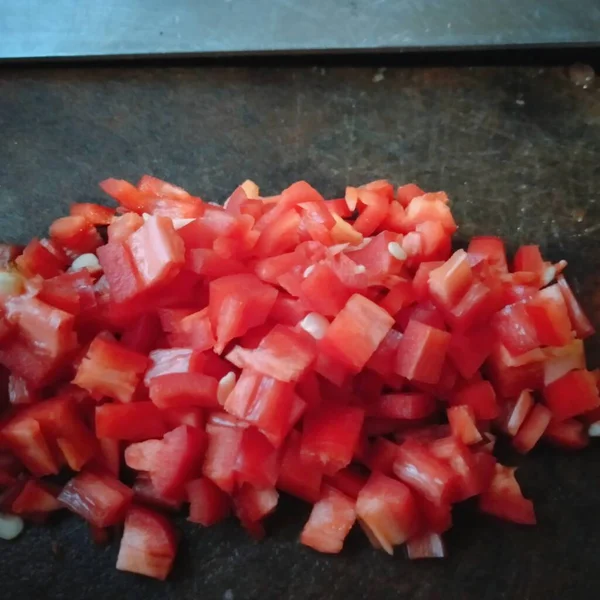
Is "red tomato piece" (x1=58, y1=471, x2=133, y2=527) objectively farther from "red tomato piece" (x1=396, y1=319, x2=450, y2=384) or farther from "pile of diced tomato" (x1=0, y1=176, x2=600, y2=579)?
"red tomato piece" (x1=396, y1=319, x2=450, y2=384)

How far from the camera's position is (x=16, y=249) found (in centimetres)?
164

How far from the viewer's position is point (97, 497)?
4.59 ft

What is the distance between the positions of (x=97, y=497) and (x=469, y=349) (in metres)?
0.80

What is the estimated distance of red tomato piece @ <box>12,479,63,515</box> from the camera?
1409mm

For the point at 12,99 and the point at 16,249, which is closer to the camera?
the point at 16,249

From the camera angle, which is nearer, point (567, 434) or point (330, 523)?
point (330, 523)

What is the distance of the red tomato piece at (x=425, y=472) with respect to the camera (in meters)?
1.35

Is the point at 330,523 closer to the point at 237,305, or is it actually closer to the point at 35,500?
the point at 237,305

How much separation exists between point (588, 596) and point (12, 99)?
182cm

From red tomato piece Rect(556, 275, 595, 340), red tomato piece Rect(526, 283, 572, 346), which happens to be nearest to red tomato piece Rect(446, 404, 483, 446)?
red tomato piece Rect(526, 283, 572, 346)

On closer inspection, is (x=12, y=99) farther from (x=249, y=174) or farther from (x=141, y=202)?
(x=249, y=174)

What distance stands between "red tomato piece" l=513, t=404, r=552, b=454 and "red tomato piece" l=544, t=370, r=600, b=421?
0.03 meters

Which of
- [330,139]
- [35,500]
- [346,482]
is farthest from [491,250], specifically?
[35,500]

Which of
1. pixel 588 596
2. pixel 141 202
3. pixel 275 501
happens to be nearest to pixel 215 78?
pixel 141 202
